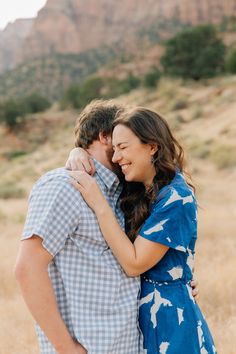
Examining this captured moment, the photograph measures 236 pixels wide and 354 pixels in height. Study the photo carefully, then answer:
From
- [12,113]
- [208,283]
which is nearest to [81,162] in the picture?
[208,283]

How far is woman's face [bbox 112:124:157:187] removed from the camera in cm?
236

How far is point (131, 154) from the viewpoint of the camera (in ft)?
7.80

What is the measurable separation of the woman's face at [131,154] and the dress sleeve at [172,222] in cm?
18

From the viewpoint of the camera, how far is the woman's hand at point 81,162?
2.37 m

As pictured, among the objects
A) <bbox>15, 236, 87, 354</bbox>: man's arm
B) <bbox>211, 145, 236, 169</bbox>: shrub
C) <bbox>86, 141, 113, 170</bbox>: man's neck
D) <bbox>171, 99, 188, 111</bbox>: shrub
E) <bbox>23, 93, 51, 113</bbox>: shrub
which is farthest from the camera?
<bbox>23, 93, 51, 113</bbox>: shrub

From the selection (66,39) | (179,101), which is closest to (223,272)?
(179,101)

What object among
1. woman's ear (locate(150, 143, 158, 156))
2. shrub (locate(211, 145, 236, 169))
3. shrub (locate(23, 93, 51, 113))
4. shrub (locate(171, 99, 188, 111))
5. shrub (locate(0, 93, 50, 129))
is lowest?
shrub (locate(23, 93, 51, 113))

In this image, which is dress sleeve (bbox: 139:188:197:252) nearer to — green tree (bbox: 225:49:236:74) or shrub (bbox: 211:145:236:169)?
shrub (bbox: 211:145:236:169)

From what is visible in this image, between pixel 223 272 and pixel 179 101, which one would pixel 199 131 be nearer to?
pixel 179 101

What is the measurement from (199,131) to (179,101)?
8.23 metres

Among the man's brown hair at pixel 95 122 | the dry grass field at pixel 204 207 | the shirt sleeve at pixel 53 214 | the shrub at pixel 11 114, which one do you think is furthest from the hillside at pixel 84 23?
the shirt sleeve at pixel 53 214

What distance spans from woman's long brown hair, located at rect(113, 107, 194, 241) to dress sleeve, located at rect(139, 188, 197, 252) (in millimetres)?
93

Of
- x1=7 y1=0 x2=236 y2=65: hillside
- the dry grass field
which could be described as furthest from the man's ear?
x1=7 y1=0 x2=236 y2=65: hillside

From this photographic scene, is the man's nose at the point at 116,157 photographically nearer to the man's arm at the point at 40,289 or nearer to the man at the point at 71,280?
the man at the point at 71,280
